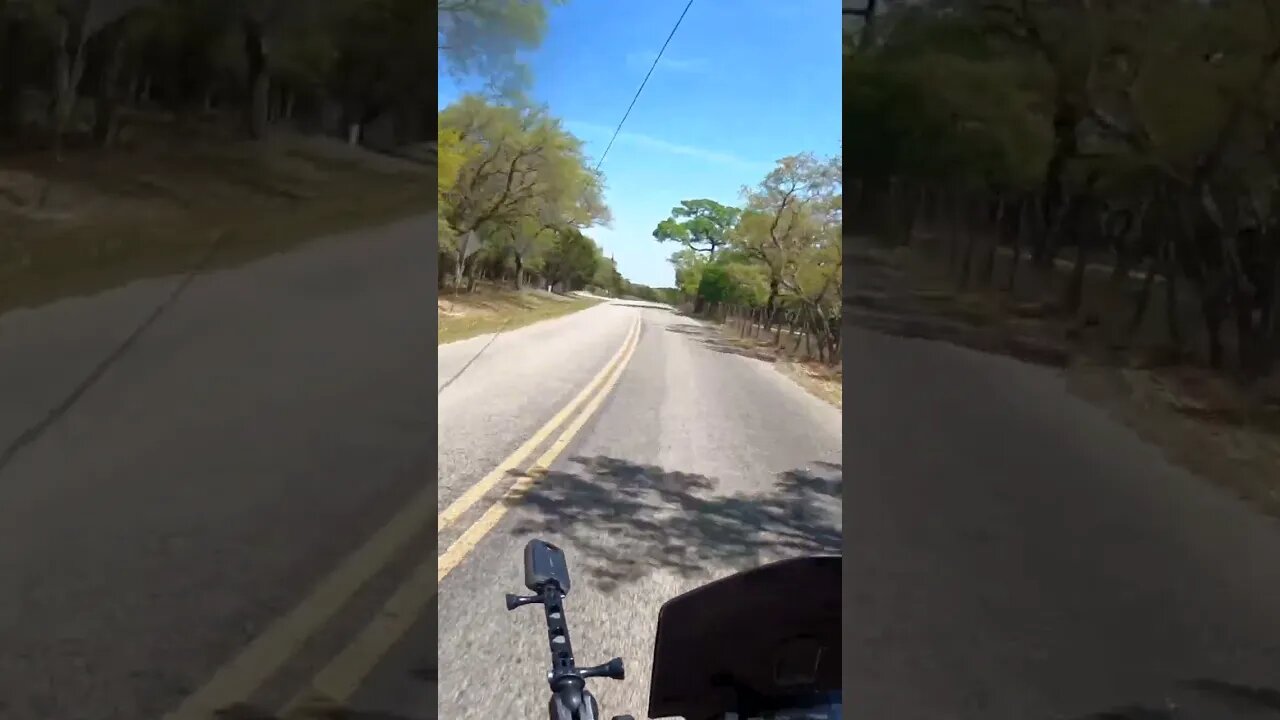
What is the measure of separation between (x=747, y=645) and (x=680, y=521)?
581mm

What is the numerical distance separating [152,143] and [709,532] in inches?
58.6

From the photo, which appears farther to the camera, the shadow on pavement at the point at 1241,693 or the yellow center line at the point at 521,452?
the yellow center line at the point at 521,452

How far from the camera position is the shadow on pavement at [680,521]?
1.87 m

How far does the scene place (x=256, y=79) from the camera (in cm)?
148

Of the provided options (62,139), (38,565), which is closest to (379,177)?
(62,139)

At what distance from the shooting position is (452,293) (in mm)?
1923

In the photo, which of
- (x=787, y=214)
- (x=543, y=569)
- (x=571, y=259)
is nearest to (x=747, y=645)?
(x=543, y=569)

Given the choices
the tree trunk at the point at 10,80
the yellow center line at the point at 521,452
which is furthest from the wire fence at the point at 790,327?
the tree trunk at the point at 10,80

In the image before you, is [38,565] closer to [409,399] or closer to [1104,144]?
[409,399]

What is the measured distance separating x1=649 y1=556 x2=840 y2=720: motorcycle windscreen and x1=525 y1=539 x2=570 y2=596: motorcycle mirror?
274 millimetres

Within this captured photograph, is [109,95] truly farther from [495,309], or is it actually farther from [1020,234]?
[1020,234]

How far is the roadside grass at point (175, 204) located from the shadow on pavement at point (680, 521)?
865mm

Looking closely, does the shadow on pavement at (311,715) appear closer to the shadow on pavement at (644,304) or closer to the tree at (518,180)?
the tree at (518,180)

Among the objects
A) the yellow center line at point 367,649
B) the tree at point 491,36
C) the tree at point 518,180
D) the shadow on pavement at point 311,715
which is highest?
the tree at point 491,36
